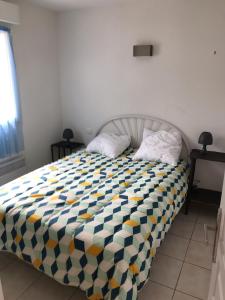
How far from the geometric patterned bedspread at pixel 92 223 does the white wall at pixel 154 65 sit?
35.3 inches

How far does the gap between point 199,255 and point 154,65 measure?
229 centimetres

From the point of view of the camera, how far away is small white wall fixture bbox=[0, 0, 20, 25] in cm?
266

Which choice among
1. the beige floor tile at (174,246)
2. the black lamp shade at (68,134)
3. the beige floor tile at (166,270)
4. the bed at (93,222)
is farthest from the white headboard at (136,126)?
the beige floor tile at (166,270)

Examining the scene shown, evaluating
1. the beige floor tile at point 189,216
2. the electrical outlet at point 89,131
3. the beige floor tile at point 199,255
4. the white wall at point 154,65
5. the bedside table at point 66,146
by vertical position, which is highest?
the white wall at point 154,65

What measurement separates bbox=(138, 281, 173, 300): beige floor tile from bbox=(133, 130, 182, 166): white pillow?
4.51ft

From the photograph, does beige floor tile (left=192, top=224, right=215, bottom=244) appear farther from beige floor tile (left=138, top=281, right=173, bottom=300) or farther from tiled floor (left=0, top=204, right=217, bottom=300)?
beige floor tile (left=138, top=281, right=173, bottom=300)

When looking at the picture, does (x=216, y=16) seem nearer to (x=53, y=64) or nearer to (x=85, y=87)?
(x=85, y=87)

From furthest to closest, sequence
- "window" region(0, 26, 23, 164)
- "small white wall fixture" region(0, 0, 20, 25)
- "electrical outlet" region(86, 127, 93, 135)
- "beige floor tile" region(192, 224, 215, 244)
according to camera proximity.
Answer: "electrical outlet" region(86, 127, 93, 135) < "window" region(0, 26, 23, 164) < "small white wall fixture" region(0, 0, 20, 25) < "beige floor tile" region(192, 224, 215, 244)

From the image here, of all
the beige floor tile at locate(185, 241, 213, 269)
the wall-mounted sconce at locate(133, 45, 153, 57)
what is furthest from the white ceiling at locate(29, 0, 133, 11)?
the beige floor tile at locate(185, 241, 213, 269)

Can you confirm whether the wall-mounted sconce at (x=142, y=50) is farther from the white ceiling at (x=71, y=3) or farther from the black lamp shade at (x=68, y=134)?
the black lamp shade at (x=68, y=134)

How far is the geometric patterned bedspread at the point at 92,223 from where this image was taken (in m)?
1.62

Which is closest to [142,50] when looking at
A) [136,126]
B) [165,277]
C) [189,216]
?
[136,126]

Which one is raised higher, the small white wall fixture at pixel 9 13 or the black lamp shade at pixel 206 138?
the small white wall fixture at pixel 9 13

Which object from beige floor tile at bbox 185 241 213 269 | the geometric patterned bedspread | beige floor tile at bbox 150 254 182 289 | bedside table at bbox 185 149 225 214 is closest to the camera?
the geometric patterned bedspread
